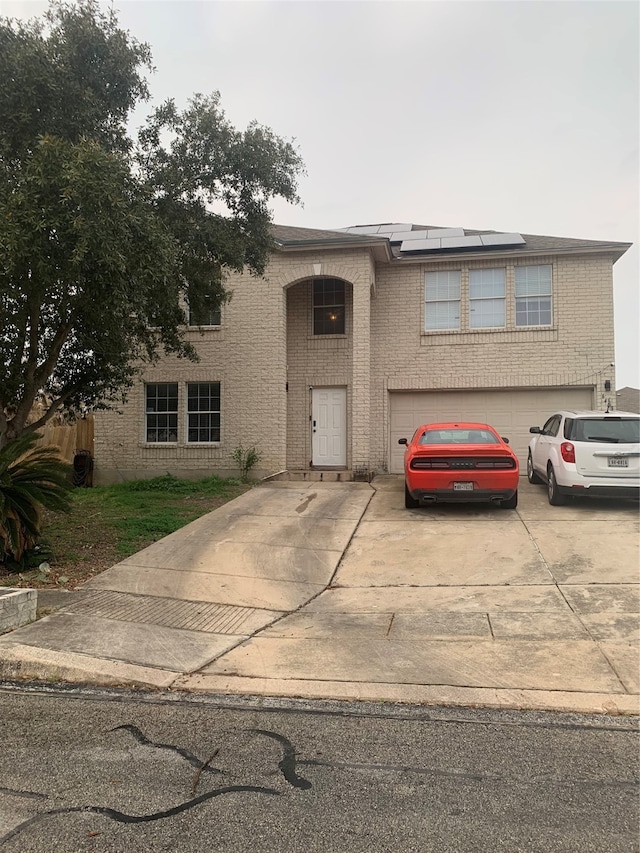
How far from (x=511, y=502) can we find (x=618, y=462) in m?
1.83

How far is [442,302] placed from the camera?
53.6ft

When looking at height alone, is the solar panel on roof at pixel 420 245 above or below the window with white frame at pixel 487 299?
above

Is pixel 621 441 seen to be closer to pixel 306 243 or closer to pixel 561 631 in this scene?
pixel 561 631

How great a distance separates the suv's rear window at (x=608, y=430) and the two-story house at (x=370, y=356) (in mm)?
5438

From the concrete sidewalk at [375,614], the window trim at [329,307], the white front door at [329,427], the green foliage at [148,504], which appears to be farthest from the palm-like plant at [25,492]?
the window trim at [329,307]

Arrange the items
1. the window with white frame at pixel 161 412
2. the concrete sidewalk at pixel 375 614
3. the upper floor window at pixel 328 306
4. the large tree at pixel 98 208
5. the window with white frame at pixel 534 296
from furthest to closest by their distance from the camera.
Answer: the upper floor window at pixel 328 306, the window with white frame at pixel 161 412, the window with white frame at pixel 534 296, the large tree at pixel 98 208, the concrete sidewalk at pixel 375 614

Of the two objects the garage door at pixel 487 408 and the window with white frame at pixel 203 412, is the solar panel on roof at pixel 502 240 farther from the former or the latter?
the window with white frame at pixel 203 412

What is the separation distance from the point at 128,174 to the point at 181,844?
7678 mm

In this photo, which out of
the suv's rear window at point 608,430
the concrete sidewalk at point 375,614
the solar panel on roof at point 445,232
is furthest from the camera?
the solar panel on roof at point 445,232

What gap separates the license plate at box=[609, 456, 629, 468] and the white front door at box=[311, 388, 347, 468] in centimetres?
753

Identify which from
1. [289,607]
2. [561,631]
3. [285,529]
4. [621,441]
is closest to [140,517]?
[285,529]

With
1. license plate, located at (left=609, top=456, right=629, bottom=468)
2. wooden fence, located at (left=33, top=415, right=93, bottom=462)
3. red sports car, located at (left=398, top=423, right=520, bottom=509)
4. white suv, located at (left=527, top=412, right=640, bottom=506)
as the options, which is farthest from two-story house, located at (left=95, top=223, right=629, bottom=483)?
license plate, located at (left=609, top=456, right=629, bottom=468)

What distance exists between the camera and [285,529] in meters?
9.99

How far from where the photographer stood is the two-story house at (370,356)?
15.4 metres
